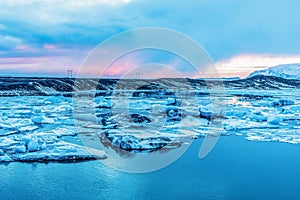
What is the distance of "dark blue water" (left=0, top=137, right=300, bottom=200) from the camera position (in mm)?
5730

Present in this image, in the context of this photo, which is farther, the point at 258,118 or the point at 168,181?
A: the point at 258,118

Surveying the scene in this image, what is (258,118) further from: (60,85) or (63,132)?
(60,85)

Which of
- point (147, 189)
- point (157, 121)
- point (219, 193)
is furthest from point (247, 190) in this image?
point (157, 121)

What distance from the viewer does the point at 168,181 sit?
6.39 metres

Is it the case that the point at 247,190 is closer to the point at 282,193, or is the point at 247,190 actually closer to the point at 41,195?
the point at 282,193

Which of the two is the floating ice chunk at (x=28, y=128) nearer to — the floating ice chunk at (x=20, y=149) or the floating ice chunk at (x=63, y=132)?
the floating ice chunk at (x=63, y=132)

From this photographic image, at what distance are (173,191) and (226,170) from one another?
1.64 m

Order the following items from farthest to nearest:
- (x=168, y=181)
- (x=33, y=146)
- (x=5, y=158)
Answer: (x=33, y=146) < (x=5, y=158) < (x=168, y=181)

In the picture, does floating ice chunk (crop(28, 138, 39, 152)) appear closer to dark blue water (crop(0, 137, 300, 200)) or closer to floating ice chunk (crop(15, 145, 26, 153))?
floating ice chunk (crop(15, 145, 26, 153))

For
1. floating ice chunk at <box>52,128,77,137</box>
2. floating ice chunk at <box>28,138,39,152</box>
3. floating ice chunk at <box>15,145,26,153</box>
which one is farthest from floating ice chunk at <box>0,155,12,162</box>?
floating ice chunk at <box>52,128,77,137</box>

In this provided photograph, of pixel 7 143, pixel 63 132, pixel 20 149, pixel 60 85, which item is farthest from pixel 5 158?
pixel 60 85

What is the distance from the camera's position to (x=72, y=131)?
10.6m

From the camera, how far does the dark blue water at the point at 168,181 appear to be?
5.73 meters

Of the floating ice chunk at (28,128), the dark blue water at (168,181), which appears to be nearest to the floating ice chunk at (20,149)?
the dark blue water at (168,181)
